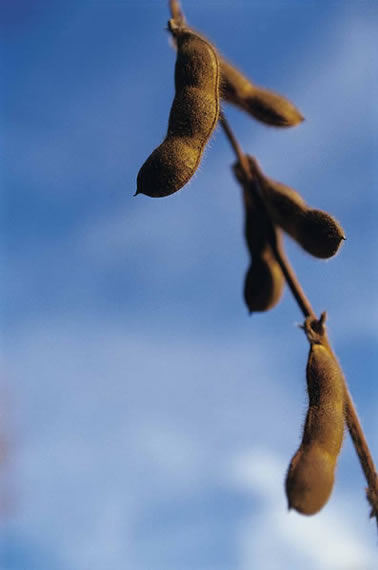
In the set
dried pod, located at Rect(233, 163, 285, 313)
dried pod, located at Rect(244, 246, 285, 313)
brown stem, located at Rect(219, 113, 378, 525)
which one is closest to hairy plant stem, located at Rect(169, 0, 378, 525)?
brown stem, located at Rect(219, 113, 378, 525)

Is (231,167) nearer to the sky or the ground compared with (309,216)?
nearer to the sky

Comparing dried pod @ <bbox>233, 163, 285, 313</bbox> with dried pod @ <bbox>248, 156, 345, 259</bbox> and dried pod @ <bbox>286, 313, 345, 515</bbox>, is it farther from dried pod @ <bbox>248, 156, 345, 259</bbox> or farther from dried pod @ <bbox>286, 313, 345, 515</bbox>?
dried pod @ <bbox>286, 313, 345, 515</bbox>

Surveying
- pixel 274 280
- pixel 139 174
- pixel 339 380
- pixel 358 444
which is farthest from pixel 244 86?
pixel 358 444

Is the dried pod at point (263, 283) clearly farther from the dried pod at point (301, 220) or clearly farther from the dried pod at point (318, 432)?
the dried pod at point (318, 432)

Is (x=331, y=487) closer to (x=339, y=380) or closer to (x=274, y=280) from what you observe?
(x=339, y=380)

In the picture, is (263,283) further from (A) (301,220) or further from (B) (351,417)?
(B) (351,417)

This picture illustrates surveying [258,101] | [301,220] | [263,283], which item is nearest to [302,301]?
[301,220]

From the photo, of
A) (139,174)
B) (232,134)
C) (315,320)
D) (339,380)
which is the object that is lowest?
(339,380)
